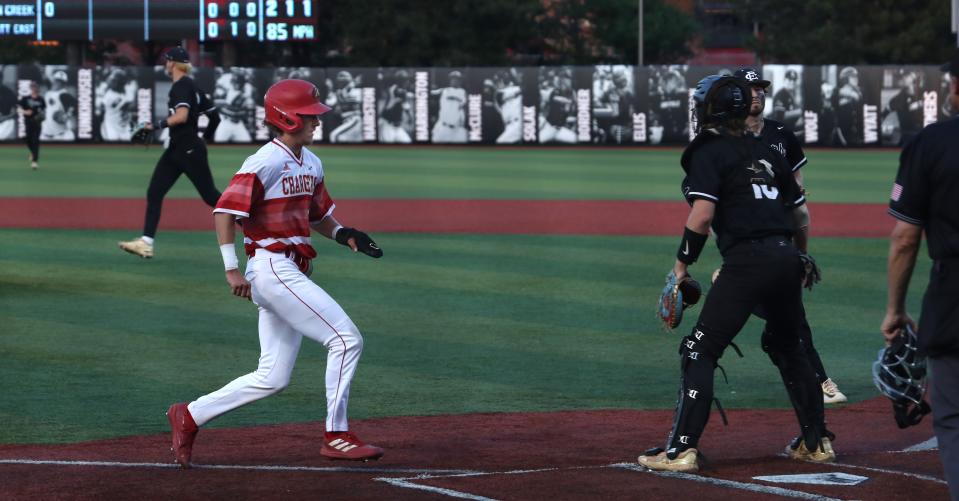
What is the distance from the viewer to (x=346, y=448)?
271 inches

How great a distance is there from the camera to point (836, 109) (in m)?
40.3

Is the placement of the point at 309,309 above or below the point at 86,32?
below

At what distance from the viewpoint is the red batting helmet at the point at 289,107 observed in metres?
6.89

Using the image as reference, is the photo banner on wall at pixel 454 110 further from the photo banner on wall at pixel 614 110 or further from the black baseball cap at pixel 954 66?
the black baseball cap at pixel 954 66

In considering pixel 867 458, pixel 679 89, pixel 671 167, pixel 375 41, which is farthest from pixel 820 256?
pixel 375 41

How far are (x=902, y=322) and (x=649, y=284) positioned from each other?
8.62 metres

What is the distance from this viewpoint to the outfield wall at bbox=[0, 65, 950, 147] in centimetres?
4078

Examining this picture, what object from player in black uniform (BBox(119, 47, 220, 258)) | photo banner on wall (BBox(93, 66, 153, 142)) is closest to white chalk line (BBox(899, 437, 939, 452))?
player in black uniform (BBox(119, 47, 220, 258))

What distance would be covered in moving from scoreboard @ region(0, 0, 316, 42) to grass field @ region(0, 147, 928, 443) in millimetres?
19381

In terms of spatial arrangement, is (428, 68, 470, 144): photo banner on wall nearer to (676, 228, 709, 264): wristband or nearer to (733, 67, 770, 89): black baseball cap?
(733, 67, 770, 89): black baseball cap

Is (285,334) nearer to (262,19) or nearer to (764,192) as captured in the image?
(764,192)

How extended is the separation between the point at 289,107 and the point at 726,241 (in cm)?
216

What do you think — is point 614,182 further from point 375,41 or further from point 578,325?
point 375,41

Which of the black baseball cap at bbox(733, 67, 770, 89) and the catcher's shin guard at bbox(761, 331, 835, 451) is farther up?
the black baseball cap at bbox(733, 67, 770, 89)
